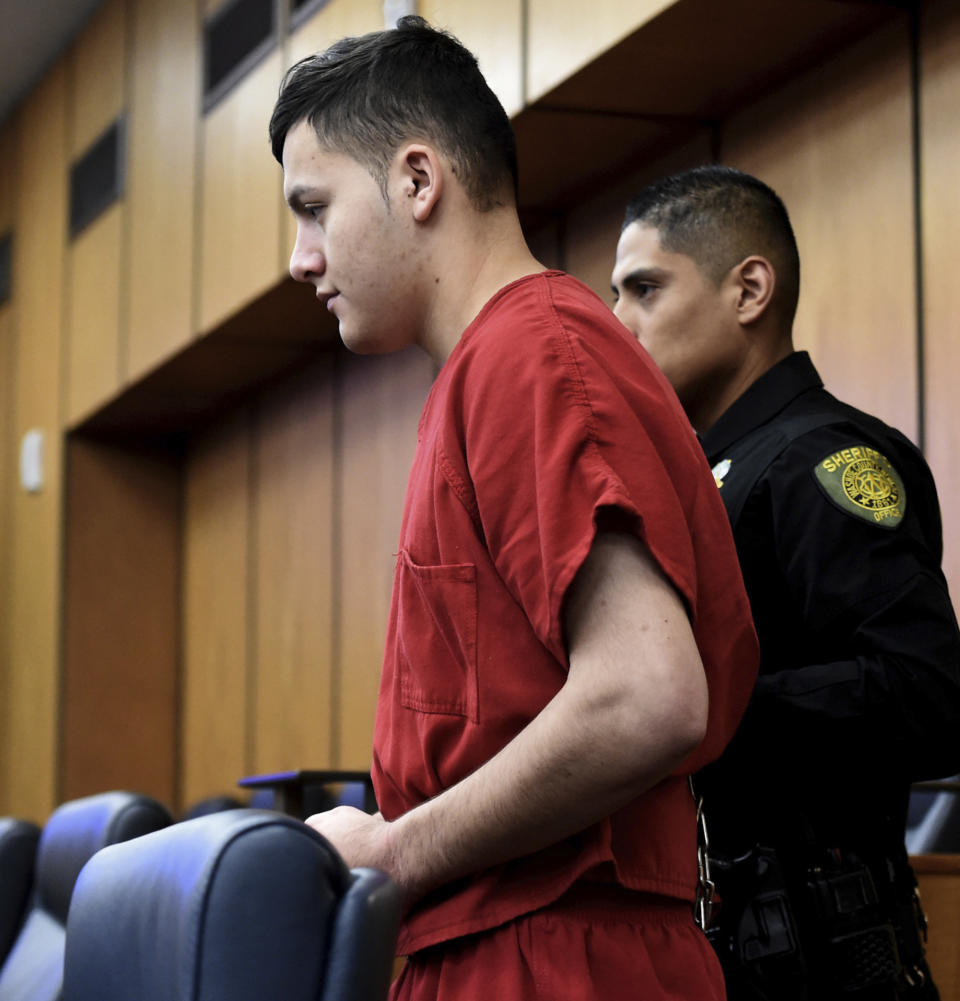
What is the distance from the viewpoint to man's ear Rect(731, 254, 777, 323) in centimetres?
214

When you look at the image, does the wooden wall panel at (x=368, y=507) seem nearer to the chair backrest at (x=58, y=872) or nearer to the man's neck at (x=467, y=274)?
the chair backrest at (x=58, y=872)

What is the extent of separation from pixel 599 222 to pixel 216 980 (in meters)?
3.57

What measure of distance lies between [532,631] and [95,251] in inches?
234

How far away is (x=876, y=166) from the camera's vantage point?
10.5 feet

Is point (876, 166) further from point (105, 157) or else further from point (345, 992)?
point (105, 157)

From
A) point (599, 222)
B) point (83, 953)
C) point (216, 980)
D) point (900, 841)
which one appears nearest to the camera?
point (216, 980)

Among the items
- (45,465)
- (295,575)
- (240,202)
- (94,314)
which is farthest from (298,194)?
(45,465)

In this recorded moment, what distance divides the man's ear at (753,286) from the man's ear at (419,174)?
947mm

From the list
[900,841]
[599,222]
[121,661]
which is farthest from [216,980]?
[121,661]

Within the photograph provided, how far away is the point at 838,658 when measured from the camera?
1.76 m

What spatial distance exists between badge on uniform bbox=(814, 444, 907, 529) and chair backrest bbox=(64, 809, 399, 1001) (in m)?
0.98

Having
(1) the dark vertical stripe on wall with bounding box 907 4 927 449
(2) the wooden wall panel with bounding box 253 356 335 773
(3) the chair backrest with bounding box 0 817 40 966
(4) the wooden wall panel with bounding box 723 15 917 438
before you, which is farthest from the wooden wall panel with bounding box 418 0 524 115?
(2) the wooden wall panel with bounding box 253 356 335 773

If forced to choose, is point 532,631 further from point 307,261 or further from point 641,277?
point 641,277

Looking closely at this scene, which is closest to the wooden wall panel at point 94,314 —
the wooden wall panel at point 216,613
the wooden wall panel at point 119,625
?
the wooden wall panel at point 119,625
